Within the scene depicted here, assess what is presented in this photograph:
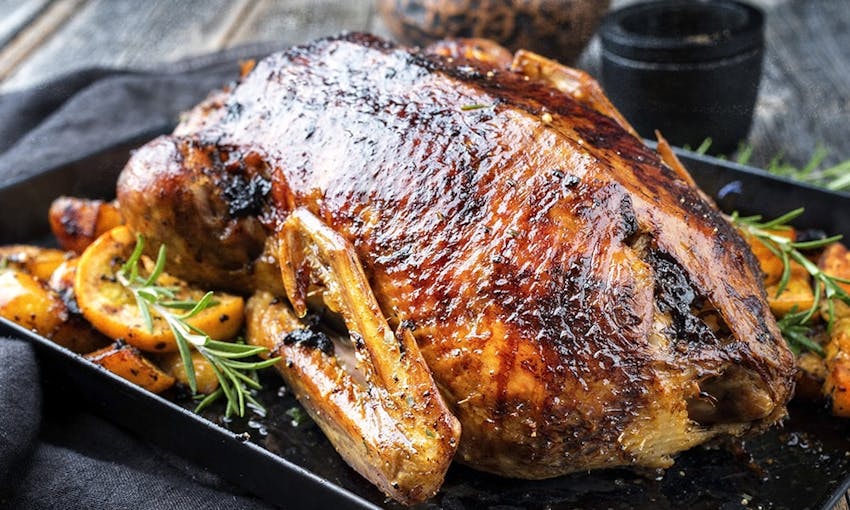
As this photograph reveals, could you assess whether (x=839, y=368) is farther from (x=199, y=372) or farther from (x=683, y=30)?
(x=683, y=30)

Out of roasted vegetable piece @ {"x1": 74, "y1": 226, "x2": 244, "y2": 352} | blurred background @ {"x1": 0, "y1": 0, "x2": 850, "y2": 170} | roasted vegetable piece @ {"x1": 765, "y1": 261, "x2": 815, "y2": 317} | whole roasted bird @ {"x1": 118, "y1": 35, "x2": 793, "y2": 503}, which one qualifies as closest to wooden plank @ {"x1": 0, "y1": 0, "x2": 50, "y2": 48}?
blurred background @ {"x1": 0, "y1": 0, "x2": 850, "y2": 170}

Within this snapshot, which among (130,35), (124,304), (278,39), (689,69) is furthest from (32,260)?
(130,35)

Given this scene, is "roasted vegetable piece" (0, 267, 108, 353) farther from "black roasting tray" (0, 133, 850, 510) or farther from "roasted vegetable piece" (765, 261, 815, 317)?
"roasted vegetable piece" (765, 261, 815, 317)

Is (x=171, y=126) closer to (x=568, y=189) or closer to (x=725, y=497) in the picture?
(x=568, y=189)

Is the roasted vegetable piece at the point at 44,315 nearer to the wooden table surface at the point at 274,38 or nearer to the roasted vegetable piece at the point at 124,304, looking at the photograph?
the roasted vegetable piece at the point at 124,304

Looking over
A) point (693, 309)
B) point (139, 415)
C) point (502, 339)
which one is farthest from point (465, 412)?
point (139, 415)
